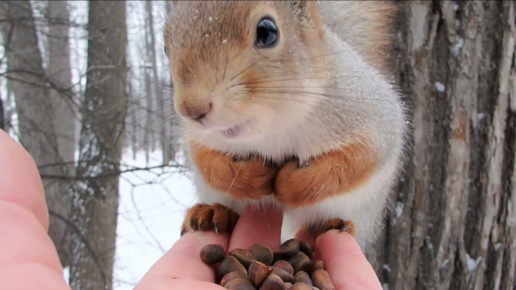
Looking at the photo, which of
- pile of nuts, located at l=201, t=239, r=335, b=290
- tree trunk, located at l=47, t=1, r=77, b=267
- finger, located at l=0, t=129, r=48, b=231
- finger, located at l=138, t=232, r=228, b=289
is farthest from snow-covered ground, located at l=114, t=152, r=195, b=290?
finger, located at l=0, t=129, r=48, b=231

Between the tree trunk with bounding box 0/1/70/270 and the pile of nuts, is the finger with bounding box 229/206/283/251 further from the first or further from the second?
the tree trunk with bounding box 0/1/70/270

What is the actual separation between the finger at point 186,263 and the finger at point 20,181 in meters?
0.30

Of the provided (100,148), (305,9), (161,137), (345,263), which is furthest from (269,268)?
(100,148)

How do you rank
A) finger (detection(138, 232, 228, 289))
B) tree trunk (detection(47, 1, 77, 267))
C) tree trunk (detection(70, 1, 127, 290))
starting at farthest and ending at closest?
tree trunk (detection(70, 1, 127, 290)) < tree trunk (detection(47, 1, 77, 267)) < finger (detection(138, 232, 228, 289))

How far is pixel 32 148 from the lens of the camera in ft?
9.84

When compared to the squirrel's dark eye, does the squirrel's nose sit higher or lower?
lower

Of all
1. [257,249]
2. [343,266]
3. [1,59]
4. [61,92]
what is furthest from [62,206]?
[343,266]

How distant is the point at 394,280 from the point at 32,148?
96.8 inches

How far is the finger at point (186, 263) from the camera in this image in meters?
1.15

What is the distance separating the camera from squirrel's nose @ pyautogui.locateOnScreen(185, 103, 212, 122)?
3.04 ft

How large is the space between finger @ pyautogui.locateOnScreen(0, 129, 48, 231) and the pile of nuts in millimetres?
467

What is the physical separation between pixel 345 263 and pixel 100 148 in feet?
7.46

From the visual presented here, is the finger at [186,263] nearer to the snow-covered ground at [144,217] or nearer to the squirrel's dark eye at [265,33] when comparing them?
the squirrel's dark eye at [265,33]

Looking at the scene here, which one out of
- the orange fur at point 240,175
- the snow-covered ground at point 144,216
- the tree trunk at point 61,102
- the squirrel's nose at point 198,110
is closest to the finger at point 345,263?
the orange fur at point 240,175
